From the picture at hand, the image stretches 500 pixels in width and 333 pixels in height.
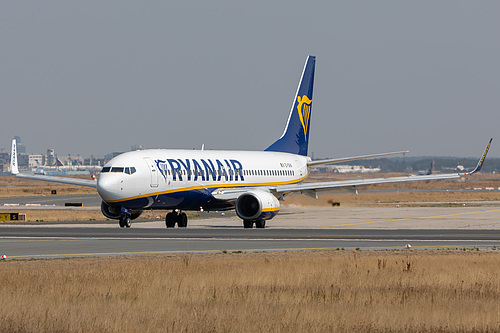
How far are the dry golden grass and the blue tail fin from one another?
1451 inches

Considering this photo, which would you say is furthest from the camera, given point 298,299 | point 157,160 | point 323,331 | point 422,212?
point 422,212

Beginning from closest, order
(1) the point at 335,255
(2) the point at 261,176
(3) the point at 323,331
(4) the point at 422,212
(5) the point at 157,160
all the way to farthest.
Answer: (3) the point at 323,331
(1) the point at 335,255
(5) the point at 157,160
(2) the point at 261,176
(4) the point at 422,212

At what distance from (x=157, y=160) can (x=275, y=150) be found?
1763cm

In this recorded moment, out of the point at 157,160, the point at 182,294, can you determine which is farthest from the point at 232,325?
the point at 157,160

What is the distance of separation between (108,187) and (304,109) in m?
24.5

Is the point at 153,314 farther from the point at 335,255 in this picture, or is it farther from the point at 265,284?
the point at 335,255

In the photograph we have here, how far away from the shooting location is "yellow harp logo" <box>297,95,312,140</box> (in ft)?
219

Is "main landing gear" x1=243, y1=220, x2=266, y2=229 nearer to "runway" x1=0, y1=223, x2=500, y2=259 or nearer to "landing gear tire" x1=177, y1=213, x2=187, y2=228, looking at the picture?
"landing gear tire" x1=177, y1=213, x2=187, y2=228

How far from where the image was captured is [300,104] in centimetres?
6669

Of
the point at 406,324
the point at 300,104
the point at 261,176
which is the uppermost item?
the point at 300,104

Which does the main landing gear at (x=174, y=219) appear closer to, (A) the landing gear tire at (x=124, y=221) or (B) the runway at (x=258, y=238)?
(B) the runway at (x=258, y=238)

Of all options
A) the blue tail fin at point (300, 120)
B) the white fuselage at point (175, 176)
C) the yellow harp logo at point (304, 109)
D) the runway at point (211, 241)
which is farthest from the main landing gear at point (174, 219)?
the yellow harp logo at point (304, 109)

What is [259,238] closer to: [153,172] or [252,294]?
[153,172]

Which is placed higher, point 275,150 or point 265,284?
point 275,150
